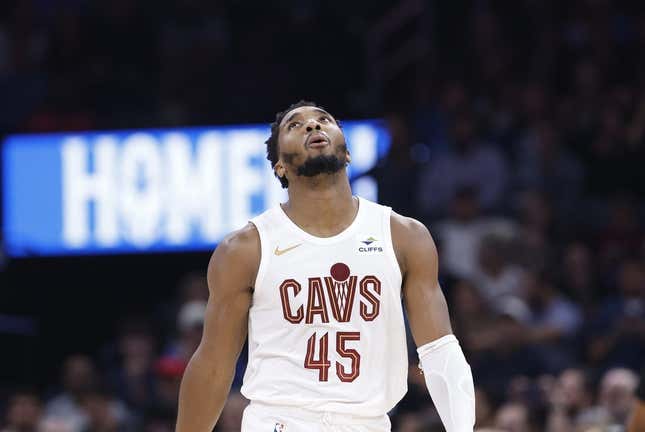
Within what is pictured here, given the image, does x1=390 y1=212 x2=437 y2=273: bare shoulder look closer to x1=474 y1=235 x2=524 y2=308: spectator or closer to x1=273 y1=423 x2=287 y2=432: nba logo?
x1=273 y1=423 x2=287 y2=432: nba logo

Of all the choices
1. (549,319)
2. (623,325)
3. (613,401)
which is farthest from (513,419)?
(549,319)

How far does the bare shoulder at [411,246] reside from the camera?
4816mm

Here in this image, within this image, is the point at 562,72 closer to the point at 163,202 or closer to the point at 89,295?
the point at 163,202

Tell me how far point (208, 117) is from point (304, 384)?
610cm

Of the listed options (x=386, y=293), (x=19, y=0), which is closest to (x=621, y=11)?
(x=19, y=0)

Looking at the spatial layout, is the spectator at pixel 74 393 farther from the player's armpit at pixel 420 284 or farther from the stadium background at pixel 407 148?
the player's armpit at pixel 420 284

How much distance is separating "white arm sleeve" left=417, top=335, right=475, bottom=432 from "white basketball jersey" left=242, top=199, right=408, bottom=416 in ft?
0.42

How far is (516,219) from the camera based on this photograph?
10484 millimetres

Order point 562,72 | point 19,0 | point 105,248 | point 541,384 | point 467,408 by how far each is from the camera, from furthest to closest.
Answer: point 19,0
point 562,72
point 105,248
point 541,384
point 467,408

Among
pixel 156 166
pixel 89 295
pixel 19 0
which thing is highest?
pixel 19 0

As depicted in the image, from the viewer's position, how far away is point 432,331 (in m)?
4.76

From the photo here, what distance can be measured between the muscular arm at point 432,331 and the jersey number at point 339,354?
0.76ft

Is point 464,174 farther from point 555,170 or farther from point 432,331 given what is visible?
point 432,331

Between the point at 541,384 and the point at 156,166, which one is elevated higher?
the point at 156,166
